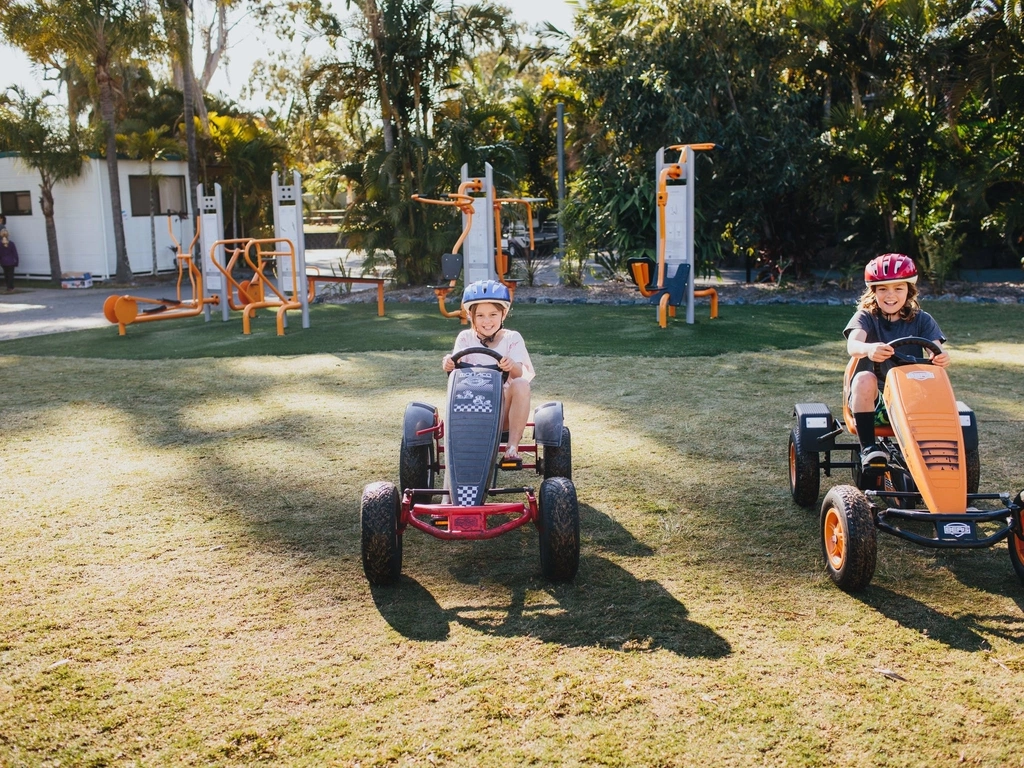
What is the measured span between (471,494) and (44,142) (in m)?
19.7

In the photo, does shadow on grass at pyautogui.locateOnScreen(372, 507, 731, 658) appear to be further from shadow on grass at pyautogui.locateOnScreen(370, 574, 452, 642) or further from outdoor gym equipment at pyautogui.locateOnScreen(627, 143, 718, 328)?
outdoor gym equipment at pyautogui.locateOnScreen(627, 143, 718, 328)

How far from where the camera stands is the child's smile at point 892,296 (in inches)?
185

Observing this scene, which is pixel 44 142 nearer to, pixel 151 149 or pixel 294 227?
pixel 151 149

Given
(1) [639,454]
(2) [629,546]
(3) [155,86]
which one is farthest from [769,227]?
(3) [155,86]

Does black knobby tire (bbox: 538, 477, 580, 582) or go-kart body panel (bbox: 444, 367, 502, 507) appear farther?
go-kart body panel (bbox: 444, 367, 502, 507)

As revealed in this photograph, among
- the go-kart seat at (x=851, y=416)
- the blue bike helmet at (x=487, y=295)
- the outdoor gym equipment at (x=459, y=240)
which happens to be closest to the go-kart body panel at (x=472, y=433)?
the blue bike helmet at (x=487, y=295)

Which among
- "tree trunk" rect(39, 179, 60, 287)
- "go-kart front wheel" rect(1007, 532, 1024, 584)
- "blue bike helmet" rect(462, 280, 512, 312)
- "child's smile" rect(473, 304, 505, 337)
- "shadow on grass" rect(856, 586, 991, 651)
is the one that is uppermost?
"tree trunk" rect(39, 179, 60, 287)

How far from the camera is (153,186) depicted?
2241 cm

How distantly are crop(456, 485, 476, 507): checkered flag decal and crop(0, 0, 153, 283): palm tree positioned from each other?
1803cm

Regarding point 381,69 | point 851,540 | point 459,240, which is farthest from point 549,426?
point 381,69

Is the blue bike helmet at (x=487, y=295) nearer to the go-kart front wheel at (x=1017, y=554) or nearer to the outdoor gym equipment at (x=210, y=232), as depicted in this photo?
the go-kart front wheel at (x=1017, y=554)

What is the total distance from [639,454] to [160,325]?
9880mm

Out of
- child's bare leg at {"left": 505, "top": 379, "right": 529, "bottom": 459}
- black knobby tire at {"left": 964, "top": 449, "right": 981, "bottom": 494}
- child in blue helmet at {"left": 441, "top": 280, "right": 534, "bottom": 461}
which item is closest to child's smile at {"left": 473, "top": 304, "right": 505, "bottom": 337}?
child in blue helmet at {"left": 441, "top": 280, "right": 534, "bottom": 461}

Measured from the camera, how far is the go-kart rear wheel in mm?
3746
